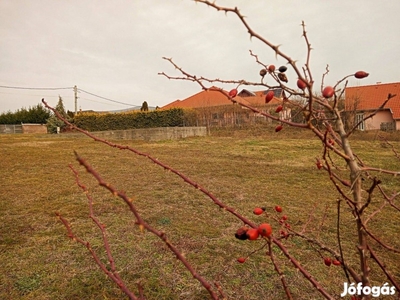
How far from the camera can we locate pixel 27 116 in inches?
1406

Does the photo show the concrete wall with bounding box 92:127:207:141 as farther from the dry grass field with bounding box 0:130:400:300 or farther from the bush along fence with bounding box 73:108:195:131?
the dry grass field with bounding box 0:130:400:300

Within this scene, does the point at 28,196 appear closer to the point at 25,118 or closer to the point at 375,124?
the point at 375,124

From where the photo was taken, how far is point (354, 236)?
2.56 m

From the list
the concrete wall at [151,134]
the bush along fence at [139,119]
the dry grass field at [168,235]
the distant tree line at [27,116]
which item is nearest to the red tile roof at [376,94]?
the bush along fence at [139,119]

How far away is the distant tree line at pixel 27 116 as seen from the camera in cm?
3512

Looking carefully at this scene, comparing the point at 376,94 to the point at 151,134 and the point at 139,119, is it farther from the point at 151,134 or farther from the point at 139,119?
the point at 151,134

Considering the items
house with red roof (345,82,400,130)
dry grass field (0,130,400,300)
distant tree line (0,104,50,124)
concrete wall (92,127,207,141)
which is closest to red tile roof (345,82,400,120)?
house with red roof (345,82,400,130)

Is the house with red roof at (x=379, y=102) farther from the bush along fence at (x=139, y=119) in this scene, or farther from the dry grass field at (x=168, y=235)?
the dry grass field at (x=168, y=235)

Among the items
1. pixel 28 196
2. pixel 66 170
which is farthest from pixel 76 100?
pixel 28 196

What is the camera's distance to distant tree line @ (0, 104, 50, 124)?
115 ft

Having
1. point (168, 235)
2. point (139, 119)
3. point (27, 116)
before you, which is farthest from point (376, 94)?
point (27, 116)

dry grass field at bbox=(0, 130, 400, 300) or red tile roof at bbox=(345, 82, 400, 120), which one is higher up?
red tile roof at bbox=(345, 82, 400, 120)

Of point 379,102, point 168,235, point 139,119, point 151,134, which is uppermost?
point 379,102

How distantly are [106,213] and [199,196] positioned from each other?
1343mm
